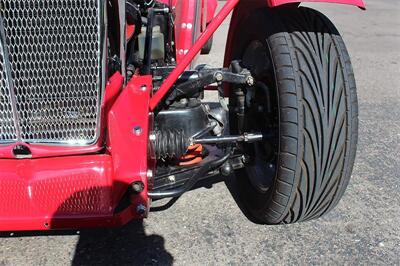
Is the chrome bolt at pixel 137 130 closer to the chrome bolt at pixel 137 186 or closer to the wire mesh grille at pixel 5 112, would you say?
the chrome bolt at pixel 137 186

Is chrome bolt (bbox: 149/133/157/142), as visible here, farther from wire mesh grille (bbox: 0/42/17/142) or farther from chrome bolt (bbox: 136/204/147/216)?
wire mesh grille (bbox: 0/42/17/142)

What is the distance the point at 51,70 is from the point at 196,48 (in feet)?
2.37

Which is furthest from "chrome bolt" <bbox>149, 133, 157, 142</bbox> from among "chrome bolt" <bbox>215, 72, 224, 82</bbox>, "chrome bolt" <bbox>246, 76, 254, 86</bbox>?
"chrome bolt" <bbox>246, 76, 254, 86</bbox>

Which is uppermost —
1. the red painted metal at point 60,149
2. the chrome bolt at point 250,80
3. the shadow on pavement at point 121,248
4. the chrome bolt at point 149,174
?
the chrome bolt at point 250,80

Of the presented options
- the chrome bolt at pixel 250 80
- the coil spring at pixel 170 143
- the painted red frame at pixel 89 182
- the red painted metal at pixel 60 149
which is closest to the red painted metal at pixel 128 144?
the painted red frame at pixel 89 182

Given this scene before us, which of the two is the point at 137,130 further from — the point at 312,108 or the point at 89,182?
the point at 312,108

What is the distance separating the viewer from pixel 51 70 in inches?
91.2

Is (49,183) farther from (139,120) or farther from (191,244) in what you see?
(191,244)

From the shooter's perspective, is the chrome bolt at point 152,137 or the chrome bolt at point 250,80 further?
the chrome bolt at point 250,80

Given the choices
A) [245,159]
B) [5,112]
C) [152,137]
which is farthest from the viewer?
[245,159]

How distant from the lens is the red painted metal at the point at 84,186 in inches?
89.9

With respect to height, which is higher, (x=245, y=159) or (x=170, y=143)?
(x=170, y=143)

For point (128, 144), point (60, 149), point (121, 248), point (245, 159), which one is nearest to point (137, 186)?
point (128, 144)

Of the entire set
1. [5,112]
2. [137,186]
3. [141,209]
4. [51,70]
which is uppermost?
[51,70]
